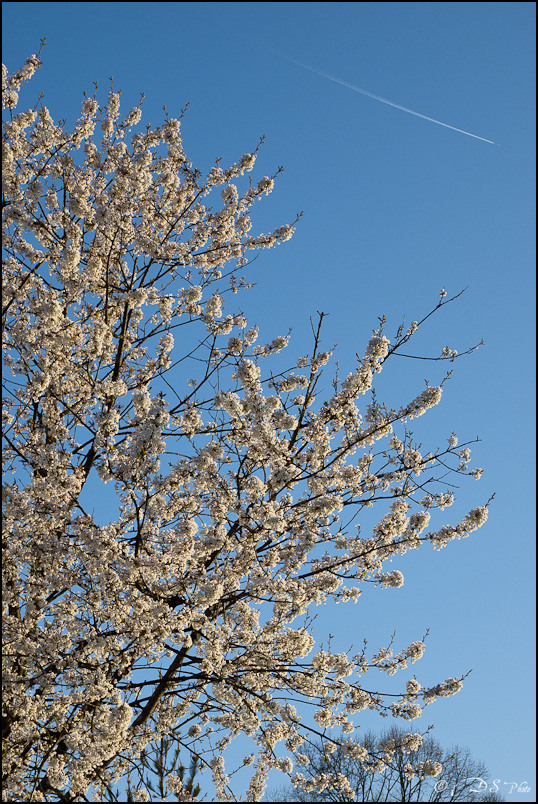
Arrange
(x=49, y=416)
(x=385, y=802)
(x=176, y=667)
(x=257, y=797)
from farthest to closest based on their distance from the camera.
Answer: (x=385, y=802) → (x=257, y=797) → (x=49, y=416) → (x=176, y=667)

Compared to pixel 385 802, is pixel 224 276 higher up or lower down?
higher up

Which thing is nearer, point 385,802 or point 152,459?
point 152,459

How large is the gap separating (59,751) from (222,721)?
5.91ft

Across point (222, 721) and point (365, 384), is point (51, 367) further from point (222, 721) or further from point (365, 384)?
point (222, 721)

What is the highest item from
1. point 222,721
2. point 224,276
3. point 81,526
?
point 224,276

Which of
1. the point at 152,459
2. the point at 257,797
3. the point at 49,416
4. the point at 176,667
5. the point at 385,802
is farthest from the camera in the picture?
the point at 385,802

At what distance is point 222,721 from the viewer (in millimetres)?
7316

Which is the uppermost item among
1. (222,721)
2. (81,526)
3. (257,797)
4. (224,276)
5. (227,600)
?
(224,276)

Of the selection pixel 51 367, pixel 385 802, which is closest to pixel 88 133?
pixel 51 367

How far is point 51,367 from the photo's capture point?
7086mm

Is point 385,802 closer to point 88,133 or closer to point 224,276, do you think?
point 224,276

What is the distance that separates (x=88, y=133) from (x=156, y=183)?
1.06 metres

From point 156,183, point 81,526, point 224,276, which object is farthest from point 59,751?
point 156,183

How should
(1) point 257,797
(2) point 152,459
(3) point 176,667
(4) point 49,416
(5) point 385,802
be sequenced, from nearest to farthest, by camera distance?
(2) point 152,459 < (3) point 176,667 < (4) point 49,416 < (1) point 257,797 < (5) point 385,802
